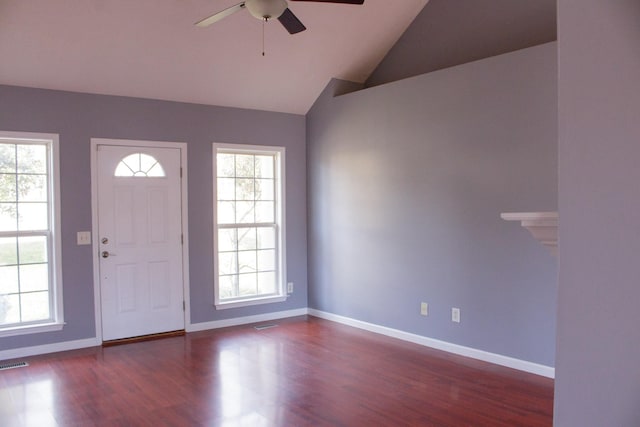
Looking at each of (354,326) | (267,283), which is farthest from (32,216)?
(354,326)

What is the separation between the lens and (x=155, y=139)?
518 cm

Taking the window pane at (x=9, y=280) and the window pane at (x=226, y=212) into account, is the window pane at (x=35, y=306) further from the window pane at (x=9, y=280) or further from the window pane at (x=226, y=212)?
the window pane at (x=226, y=212)

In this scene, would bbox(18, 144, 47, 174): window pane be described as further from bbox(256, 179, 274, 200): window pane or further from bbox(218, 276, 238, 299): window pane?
bbox(256, 179, 274, 200): window pane

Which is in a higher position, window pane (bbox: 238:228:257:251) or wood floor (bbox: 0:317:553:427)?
window pane (bbox: 238:228:257:251)

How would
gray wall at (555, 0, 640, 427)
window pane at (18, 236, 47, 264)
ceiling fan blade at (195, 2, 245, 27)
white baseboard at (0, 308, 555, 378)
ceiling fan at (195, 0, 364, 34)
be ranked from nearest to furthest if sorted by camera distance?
gray wall at (555, 0, 640, 427)
ceiling fan at (195, 0, 364, 34)
ceiling fan blade at (195, 2, 245, 27)
white baseboard at (0, 308, 555, 378)
window pane at (18, 236, 47, 264)

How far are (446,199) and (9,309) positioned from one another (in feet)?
13.3

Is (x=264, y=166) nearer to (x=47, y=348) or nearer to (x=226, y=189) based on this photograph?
(x=226, y=189)

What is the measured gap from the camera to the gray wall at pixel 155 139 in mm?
4632

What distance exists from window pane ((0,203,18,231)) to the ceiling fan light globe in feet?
9.71

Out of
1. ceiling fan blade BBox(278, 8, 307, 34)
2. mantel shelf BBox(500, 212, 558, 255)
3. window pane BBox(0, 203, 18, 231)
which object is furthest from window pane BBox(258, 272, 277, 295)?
mantel shelf BBox(500, 212, 558, 255)

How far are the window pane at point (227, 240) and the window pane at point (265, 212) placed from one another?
356mm

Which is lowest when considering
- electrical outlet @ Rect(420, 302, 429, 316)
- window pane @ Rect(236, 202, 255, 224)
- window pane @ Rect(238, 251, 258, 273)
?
electrical outlet @ Rect(420, 302, 429, 316)

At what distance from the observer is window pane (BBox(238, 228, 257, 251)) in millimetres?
5859

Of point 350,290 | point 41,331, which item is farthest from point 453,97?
point 41,331
